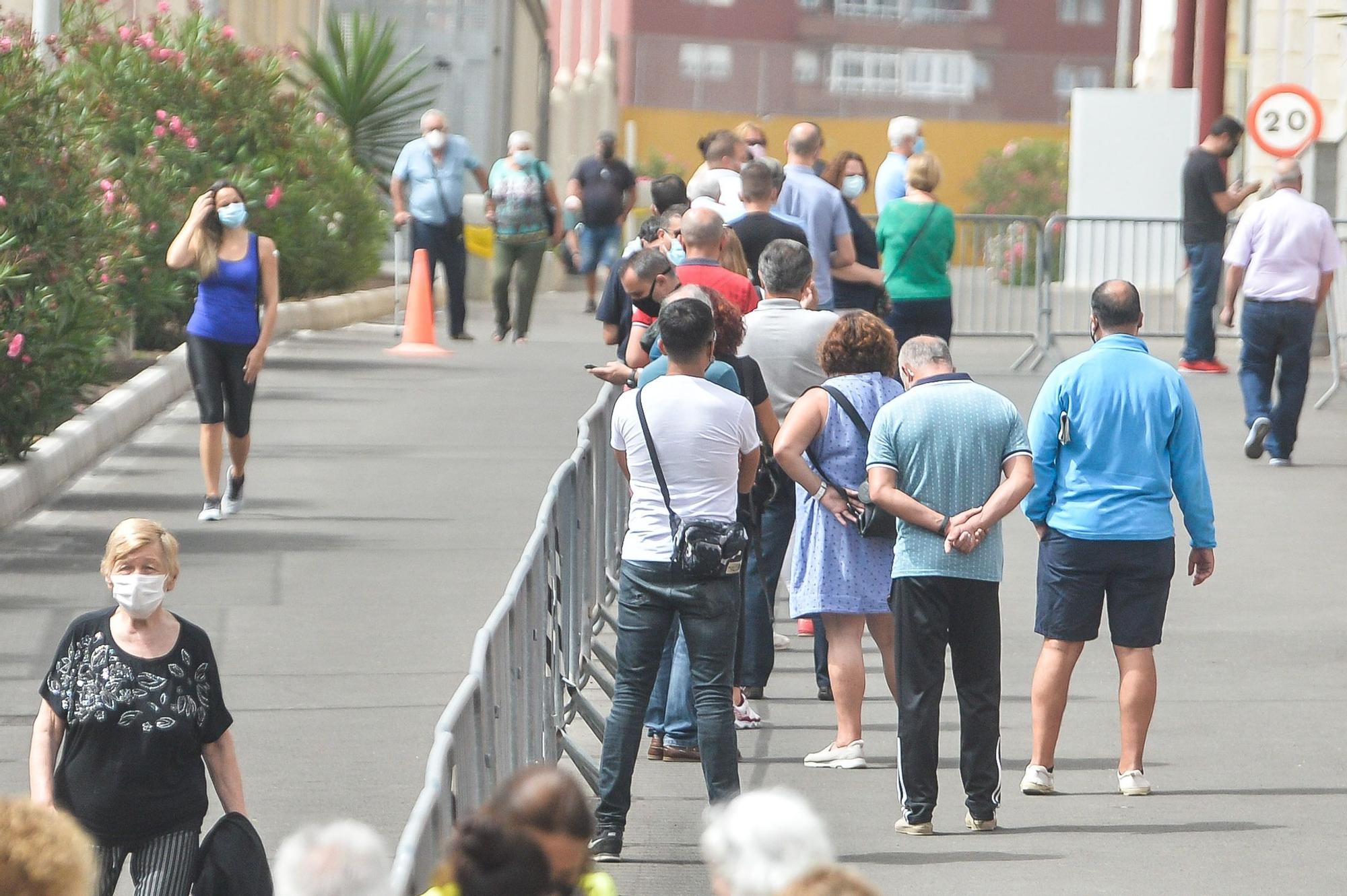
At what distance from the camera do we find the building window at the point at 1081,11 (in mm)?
74750

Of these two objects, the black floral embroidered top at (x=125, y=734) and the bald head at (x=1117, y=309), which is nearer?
the black floral embroidered top at (x=125, y=734)

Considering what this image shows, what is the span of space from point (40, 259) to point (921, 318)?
4863mm

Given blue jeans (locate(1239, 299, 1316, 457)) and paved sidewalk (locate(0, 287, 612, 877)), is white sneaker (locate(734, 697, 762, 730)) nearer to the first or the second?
paved sidewalk (locate(0, 287, 612, 877))

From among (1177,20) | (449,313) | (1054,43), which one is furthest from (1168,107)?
(1054,43)

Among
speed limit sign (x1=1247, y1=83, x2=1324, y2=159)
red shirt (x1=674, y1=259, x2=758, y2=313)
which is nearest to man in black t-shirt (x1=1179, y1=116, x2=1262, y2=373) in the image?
speed limit sign (x1=1247, y1=83, x2=1324, y2=159)

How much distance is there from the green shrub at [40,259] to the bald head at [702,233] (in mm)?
3875

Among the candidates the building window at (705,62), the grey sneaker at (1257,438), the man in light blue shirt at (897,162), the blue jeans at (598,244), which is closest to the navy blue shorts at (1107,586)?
the grey sneaker at (1257,438)

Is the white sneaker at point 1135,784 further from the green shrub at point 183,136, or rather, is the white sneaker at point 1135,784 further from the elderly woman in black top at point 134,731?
the green shrub at point 183,136

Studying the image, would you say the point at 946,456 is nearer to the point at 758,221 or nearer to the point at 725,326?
the point at 725,326

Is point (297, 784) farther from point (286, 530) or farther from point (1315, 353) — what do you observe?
point (1315, 353)

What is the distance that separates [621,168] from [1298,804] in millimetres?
17000

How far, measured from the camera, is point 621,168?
Result: 78.7 ft

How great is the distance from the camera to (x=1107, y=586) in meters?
7.84

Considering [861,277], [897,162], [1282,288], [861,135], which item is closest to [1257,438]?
[1282,288]
